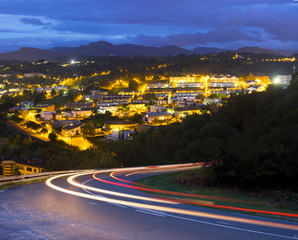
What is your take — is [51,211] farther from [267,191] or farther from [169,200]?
[267,191]

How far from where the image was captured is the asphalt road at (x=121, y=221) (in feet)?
19.4

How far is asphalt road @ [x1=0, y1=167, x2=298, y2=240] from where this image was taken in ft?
19.4

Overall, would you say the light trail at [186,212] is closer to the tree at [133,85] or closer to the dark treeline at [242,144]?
the dark treeline at [242,144]

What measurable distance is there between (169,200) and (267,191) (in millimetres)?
2824

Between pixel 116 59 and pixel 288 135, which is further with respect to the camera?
pixel 116 59

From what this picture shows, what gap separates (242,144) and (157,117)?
1851 inches

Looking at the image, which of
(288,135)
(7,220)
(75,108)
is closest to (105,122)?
(75,108)

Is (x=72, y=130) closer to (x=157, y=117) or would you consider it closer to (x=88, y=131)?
(x=88, y=131)

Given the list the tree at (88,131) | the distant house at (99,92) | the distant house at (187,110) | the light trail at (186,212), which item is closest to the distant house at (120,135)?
the tree at (88,131)

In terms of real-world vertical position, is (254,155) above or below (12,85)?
below

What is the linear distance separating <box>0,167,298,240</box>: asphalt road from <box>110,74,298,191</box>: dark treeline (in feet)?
8.31

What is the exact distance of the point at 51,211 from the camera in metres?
7.77

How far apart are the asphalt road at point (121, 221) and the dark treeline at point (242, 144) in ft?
8.31

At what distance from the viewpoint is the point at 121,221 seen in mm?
6855
